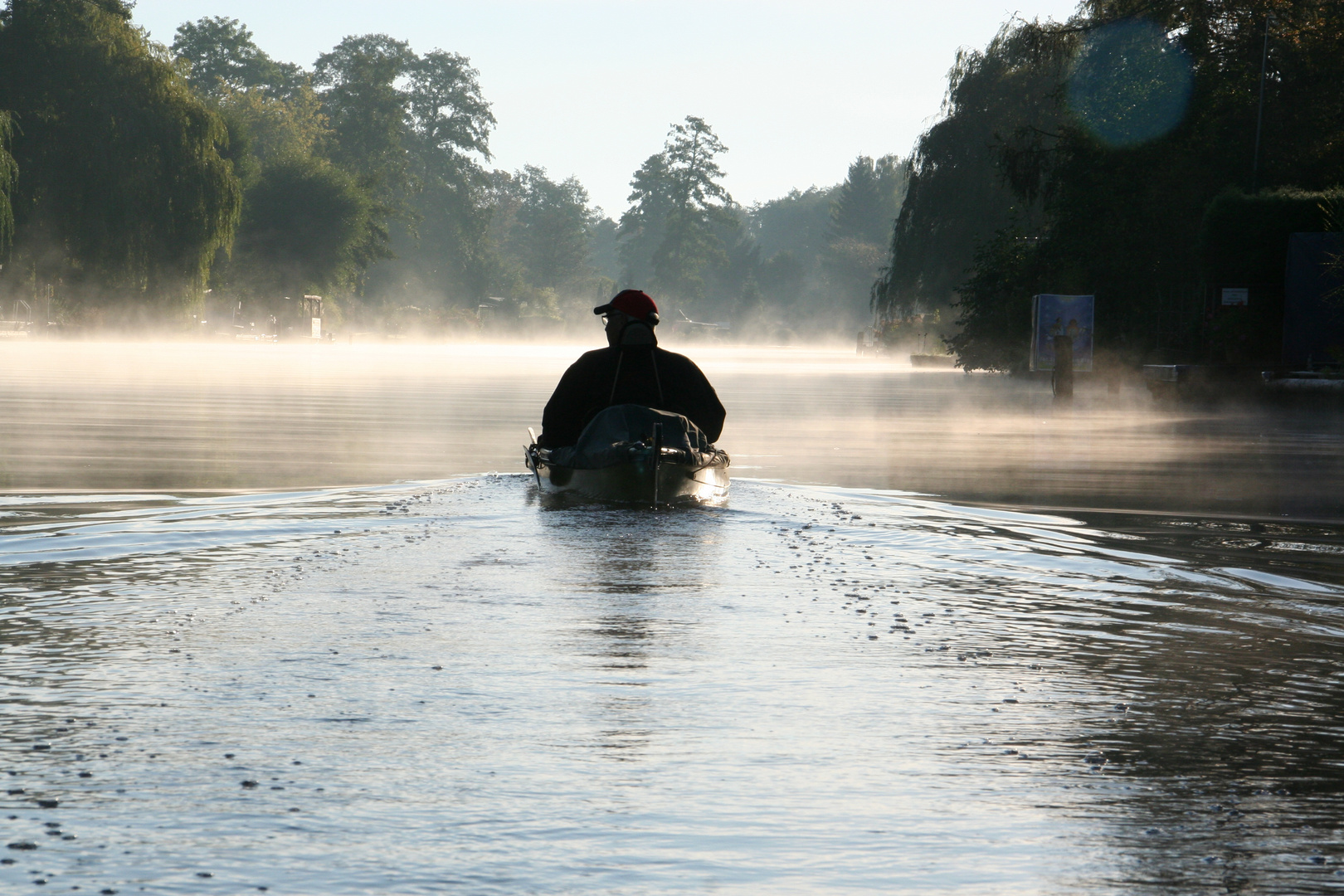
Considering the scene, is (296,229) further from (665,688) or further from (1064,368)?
(665,688)

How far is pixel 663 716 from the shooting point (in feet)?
17.5

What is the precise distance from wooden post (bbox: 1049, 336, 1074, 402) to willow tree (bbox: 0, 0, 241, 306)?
33506 millimetres

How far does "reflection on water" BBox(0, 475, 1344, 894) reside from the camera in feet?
12.8

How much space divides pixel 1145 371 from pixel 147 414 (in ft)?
64.4

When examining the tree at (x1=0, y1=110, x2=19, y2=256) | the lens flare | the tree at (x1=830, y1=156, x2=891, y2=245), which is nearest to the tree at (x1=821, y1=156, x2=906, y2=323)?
the tree at (x1=830, y1=156, x2=891, y2=245)

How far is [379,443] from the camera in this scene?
17.8 metres

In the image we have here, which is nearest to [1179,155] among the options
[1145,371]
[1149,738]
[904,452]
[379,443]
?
[1145,371]

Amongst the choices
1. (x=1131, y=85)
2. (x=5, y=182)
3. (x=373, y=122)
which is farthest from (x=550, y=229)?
(x=1131, y=85)

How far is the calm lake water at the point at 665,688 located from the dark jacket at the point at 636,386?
0.95m

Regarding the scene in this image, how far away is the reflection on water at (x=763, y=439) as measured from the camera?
45.0 ft

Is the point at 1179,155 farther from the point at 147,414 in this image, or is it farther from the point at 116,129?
the point at 116,129

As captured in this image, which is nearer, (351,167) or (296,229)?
(296,229)

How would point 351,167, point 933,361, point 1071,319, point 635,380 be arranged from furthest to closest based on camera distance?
point 351,167, point 933,361, point 1071,319, point 635,380

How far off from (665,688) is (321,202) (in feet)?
280
